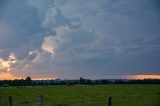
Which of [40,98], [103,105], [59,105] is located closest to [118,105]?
[103,105]

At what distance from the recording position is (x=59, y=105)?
30.3 metres

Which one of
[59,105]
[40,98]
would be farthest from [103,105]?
[40,98]

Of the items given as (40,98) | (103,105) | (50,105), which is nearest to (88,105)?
(103,105)

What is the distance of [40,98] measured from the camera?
47.6 ft

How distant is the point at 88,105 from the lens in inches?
1212

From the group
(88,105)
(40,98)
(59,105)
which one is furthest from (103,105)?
(40,98)

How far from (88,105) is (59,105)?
275 centimetres

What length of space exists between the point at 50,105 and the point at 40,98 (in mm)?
16488

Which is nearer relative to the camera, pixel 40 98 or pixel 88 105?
pixel 40 98

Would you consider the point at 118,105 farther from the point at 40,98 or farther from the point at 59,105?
the point at 40,98

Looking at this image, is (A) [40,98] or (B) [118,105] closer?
(A) [40,98]

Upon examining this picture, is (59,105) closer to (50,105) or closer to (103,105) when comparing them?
(50,105)

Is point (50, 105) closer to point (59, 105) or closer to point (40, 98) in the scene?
point (59, 105)

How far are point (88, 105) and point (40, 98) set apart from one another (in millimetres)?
16748
